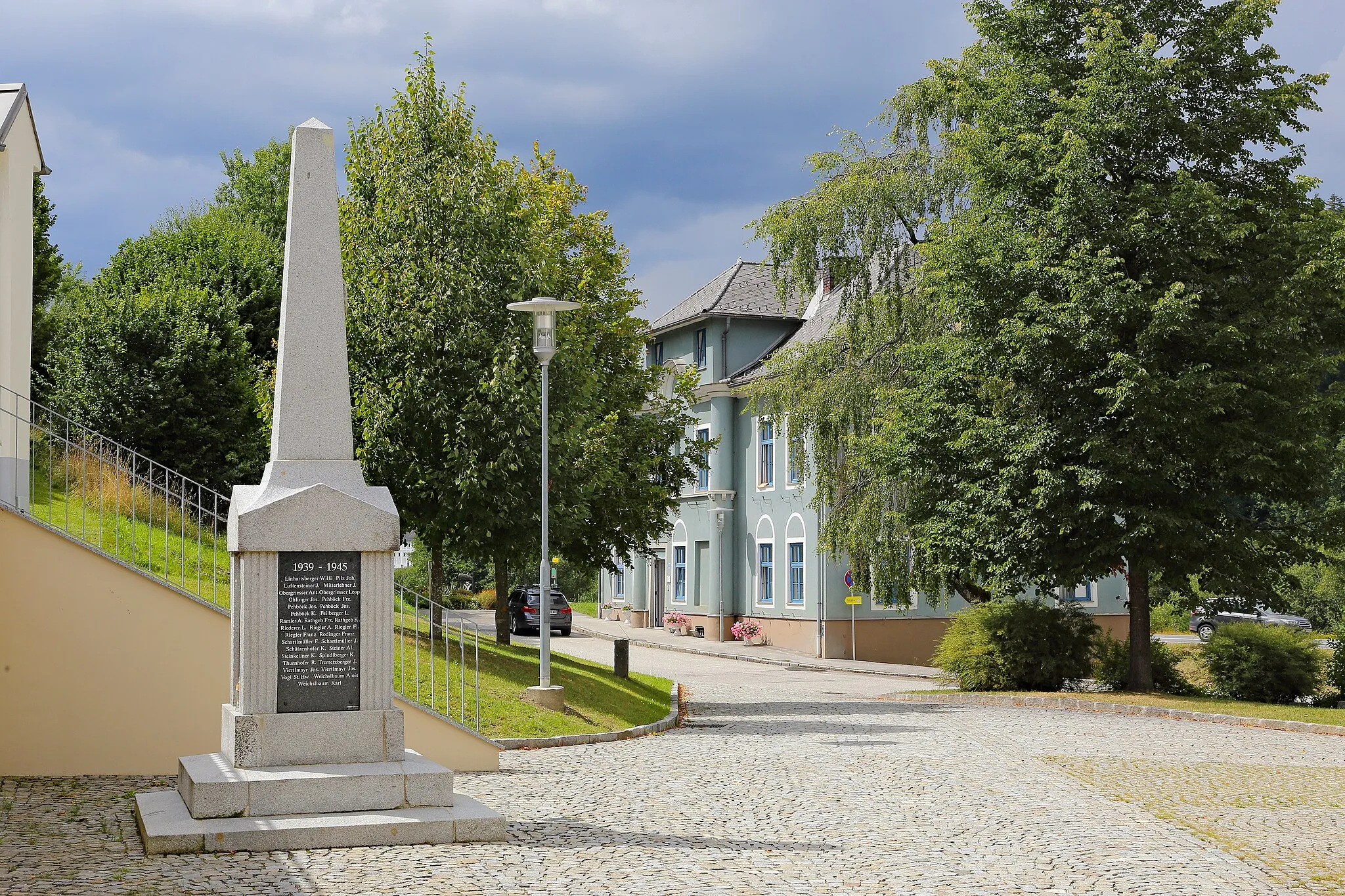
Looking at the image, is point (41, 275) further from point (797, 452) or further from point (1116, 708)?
point (1116, 708)

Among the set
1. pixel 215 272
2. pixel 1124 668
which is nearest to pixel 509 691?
pixel 1124 668

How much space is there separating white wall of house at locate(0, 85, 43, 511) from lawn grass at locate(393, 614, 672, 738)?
208 inches

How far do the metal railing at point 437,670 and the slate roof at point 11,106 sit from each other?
8181mm

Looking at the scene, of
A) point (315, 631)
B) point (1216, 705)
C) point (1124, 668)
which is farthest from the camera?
point (1124, 668)

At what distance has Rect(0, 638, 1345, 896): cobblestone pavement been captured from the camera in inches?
323

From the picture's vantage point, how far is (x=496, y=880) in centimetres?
814

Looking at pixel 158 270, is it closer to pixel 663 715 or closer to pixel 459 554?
pixel 459 554

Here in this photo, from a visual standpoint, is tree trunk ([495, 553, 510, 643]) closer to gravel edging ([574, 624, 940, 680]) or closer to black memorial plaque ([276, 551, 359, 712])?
gravel edging ([574, 624, 940, 680])

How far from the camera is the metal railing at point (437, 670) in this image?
50.1 ft

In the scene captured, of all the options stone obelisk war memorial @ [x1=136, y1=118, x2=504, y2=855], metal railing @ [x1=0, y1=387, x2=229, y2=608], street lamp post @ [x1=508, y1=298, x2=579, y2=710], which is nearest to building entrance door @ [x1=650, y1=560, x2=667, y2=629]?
metal railing @ [x1=0, y1=387, x2=229, y2=608]

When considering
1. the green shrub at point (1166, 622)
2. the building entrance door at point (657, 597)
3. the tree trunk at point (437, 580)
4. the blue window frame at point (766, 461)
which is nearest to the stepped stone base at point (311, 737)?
the tree trunk at point (437, 580)

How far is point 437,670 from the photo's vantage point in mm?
17875

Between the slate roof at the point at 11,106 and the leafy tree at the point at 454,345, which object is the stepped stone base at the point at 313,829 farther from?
the slate roof at the point at 11,106

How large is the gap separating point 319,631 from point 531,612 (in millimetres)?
37303
